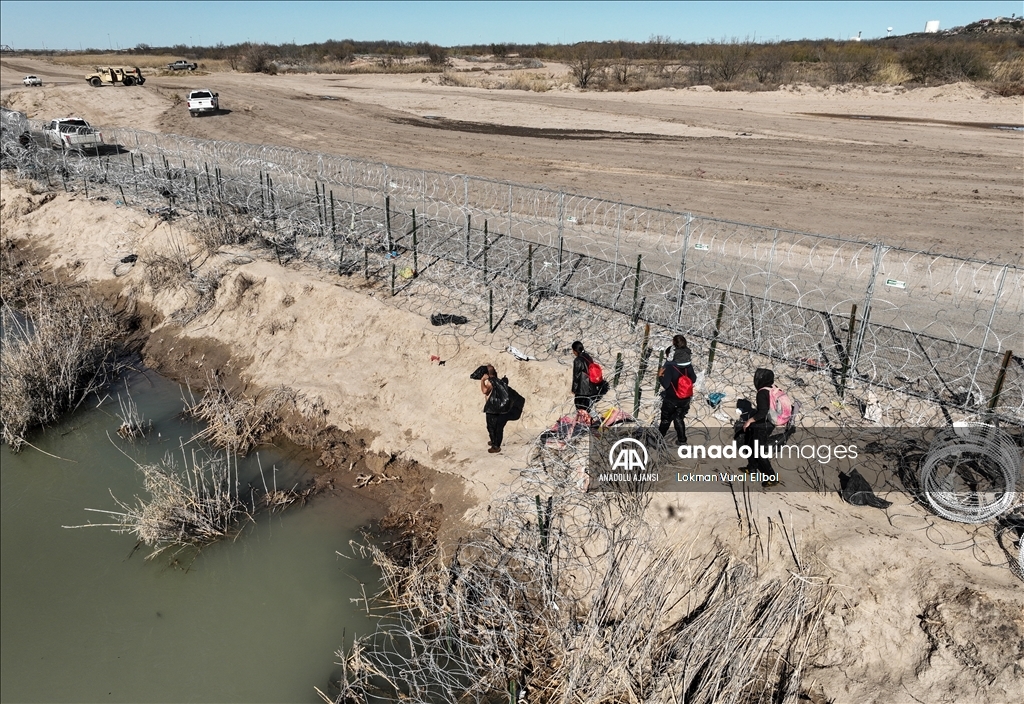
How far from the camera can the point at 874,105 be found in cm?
3641

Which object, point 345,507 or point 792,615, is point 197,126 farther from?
point 792,615

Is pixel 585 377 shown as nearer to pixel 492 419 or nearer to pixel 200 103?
pixel 492 419

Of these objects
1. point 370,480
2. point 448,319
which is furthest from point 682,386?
point 448,319

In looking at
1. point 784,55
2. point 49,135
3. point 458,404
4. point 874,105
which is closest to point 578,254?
point 458,404

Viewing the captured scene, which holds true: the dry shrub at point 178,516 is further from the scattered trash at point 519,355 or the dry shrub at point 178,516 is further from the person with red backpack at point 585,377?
the person with red backpack at point 585,377

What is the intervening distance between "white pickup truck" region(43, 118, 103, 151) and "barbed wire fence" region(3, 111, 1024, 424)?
8.15 m

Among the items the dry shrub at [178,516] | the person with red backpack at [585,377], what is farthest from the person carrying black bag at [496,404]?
the dry shrub at [178,516]

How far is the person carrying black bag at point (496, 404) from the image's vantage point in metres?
9.40

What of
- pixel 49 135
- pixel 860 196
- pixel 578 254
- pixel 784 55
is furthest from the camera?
pixel 784 55

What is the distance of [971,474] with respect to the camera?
8.38m

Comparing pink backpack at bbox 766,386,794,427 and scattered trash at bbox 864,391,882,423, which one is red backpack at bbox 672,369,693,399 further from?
scattered trash at bbox 864,391,882,423

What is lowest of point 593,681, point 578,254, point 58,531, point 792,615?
point 58,531

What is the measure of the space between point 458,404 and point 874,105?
116ft

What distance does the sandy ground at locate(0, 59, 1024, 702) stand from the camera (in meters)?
Result: 6.51
